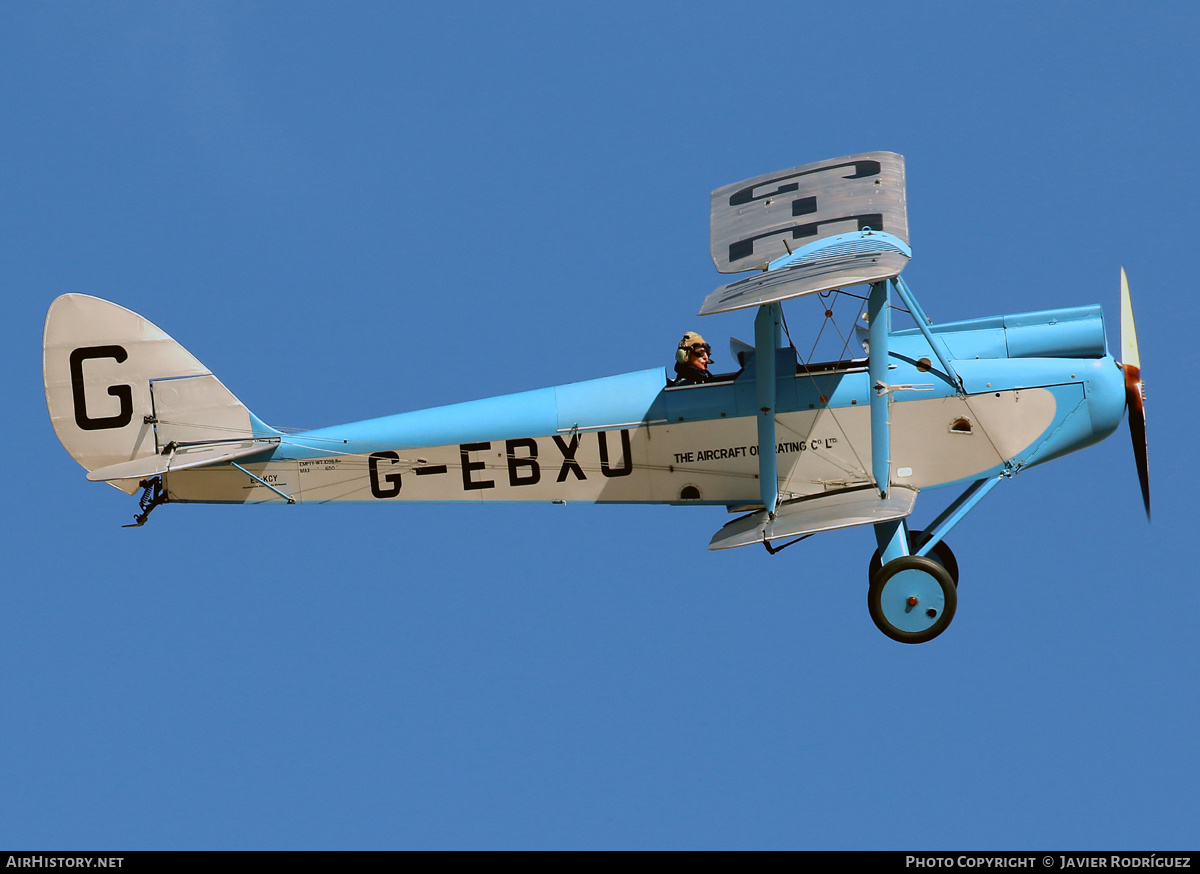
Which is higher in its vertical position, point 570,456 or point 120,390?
point 120,390

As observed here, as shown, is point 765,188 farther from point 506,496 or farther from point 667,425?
point 506,496

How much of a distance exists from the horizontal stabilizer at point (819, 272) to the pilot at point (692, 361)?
891 mm

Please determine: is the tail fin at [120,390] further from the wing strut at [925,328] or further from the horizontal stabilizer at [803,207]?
the wing strut at [925,328]

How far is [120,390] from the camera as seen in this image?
39.0 feet

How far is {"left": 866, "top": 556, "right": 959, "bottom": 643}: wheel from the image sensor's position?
10.7 metres

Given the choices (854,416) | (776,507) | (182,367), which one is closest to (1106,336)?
(854,416)

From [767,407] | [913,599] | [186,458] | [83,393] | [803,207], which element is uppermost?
[803,207]

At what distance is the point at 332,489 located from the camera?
11883mm

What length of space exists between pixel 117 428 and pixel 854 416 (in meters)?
5.66

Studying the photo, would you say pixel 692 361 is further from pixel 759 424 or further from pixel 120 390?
pixel 120 390

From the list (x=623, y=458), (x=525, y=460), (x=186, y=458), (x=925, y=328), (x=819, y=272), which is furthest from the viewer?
(x=186, y=458)

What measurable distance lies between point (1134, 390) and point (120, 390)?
767 cm

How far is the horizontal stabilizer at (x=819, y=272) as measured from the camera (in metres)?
9.95

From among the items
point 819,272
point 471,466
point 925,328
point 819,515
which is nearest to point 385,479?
point 471,466
